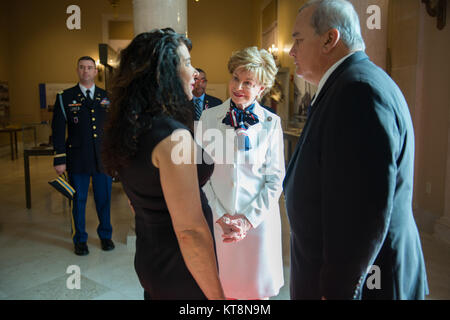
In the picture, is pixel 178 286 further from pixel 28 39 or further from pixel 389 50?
pixel 28 39

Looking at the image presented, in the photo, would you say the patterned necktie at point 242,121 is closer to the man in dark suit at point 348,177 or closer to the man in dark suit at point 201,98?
the man in dark suit at point 348,177

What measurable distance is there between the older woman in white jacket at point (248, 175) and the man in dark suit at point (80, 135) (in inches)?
73.8

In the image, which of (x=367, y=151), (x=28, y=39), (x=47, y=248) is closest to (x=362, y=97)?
(x=367, y=151)

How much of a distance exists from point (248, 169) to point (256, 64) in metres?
0.62

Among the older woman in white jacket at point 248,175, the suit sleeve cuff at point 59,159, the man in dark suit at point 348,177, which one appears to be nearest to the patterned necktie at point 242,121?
the older woman in white jacket at point 248,175

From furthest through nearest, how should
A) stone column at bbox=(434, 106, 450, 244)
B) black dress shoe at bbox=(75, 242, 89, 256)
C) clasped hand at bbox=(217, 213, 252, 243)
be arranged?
stone column at bbox=(434, 106, 450, 244), black dress shoe at bbox=(75, 242, 89, 256), clasped hand at bbox=(217, 213, 252, 243)

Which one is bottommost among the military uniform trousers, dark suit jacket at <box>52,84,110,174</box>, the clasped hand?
the military uniform trousers

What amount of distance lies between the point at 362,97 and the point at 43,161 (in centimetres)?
1105

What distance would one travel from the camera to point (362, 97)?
40.3 inches

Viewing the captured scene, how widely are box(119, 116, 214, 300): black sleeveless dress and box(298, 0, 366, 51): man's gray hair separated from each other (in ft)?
2.03

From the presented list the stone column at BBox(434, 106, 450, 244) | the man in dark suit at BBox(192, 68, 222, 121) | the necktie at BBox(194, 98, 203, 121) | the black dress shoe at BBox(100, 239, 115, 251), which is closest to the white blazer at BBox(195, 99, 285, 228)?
the necktie at BBox(194, 98, 203, 121)

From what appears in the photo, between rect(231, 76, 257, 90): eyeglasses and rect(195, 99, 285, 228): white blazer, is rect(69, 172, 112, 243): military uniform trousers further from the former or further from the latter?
rect(231, 76, 257, 90): eyeglasses

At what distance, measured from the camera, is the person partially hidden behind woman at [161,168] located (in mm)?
1136

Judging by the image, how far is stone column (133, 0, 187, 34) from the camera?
3.64 m
